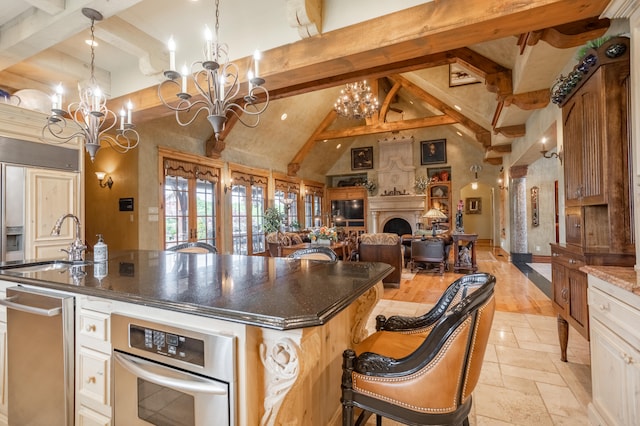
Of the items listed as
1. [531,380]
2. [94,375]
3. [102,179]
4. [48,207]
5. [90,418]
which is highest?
[102,179]

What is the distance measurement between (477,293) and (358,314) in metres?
0.87

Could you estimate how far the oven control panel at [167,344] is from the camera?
1061 millimetres

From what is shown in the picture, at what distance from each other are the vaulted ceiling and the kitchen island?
6.12 ft

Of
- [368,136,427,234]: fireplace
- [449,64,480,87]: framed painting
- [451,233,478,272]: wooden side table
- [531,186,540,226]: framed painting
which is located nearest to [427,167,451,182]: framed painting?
[368,136,427,234]: fireplace

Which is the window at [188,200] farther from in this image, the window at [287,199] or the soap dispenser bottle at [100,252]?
the soap dispenser bottle at [100,252]

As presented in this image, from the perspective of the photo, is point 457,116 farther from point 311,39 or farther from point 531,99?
point 311,39

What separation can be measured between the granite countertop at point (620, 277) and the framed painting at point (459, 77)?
15.3 ft

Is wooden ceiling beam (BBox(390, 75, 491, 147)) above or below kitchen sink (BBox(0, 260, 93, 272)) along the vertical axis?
above

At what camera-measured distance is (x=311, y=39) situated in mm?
2732

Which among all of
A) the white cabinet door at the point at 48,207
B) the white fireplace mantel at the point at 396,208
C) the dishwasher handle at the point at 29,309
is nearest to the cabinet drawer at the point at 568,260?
the dishwasher handle at the point at 29,309

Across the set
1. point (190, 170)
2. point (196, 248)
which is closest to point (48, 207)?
point (196, 248)

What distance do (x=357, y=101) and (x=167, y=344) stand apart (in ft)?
20.2

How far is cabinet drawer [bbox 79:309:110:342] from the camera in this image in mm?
1333

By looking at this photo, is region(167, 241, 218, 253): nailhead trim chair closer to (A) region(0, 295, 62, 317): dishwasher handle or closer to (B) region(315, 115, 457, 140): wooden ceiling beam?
(A) region(0, 295, 62, 317): dishwasher handle
